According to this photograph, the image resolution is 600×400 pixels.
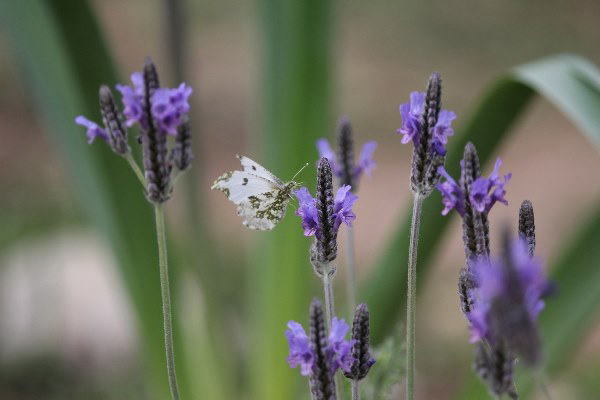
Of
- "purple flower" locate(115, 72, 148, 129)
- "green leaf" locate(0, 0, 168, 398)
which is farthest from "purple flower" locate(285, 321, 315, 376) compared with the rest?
"green leaf" locate(0, 0, 168, 398)

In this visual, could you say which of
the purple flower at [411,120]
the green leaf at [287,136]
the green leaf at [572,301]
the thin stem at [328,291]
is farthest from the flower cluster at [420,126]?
the green leaf at [287,136]

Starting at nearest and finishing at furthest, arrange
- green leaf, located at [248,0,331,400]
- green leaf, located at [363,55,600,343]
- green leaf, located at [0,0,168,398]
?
green leaf, located at [363,55,600,343], green leaf, located at [0,0,168,398], green leaf, located at [248,0,331,400]

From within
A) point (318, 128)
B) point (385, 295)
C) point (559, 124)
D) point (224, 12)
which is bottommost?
point (385, 295)

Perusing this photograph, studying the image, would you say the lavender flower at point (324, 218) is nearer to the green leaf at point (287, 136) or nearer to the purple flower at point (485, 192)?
the purple flower at point (485, 192)

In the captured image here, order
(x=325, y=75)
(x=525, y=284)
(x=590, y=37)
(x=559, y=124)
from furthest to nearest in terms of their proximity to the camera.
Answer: (x=590, y=37), (x=559, y=124), (x=325, y=75), (x=525, y=284)

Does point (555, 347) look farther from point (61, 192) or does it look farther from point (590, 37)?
point (590, 37)

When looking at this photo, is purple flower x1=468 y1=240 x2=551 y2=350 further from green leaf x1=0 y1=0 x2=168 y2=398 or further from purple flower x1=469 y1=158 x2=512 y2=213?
green leaf x1=0 y1=0 x2=168 y2=398

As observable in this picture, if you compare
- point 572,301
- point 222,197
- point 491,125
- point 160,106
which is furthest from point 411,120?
point 222,197

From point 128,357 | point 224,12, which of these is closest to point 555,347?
point 128,357
